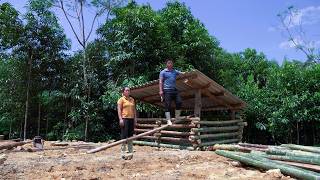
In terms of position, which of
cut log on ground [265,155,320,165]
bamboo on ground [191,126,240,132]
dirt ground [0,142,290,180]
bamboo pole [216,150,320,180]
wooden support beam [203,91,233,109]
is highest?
wooden support beam [203,91,233,109]

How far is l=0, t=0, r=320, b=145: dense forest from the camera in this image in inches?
821

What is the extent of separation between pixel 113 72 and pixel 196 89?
31.0 feet

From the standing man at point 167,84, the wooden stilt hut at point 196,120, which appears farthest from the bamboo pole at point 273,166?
the wooden stilt hut at point 196,120

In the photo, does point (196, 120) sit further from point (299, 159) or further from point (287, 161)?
point (299, 159)

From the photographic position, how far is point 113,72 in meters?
22.8

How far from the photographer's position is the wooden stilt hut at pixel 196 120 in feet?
44.5

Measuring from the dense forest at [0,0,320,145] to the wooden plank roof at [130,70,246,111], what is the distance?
325 cm

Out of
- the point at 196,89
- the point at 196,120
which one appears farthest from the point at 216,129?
the point at 196,89

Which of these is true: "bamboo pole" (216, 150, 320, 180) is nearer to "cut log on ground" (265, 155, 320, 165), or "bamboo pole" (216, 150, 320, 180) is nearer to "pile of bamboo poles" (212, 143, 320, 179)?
"pile of bamboo poles" (212, 143, 320, 179)

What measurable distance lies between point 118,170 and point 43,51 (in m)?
15.7

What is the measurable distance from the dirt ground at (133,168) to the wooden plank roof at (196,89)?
3.08 metres

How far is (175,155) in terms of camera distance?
11.1 metres

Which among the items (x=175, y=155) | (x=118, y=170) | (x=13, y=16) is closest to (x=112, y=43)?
(x=13, y=16)

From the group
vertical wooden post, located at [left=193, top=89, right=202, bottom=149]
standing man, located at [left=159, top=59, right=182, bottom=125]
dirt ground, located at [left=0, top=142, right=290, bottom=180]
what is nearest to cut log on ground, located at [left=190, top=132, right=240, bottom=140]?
vertical wooden post, located at [left=193, top=89, right=202, bottom=149]
